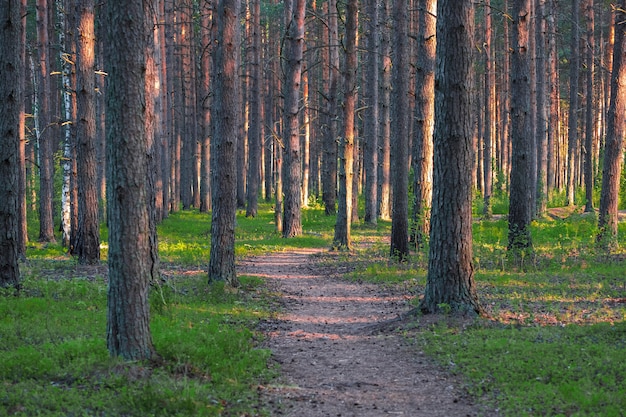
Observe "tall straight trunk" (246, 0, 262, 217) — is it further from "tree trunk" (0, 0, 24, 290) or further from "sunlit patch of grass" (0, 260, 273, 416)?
"sunlit patch of grass" (0, 260, 273, 416)

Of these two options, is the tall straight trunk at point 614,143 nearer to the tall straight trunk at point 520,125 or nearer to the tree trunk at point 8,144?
the tall straight trunk at point 520,125

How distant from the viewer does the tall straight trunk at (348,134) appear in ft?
60.9

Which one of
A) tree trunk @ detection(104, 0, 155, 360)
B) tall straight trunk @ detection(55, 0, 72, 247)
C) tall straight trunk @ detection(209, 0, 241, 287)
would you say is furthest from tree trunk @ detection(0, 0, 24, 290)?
tall straight trunk @ detection(55, 0, 72, 247)

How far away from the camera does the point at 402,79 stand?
1669 cm

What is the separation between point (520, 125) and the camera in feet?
49.2

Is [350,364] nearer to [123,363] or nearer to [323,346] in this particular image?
[323,346]

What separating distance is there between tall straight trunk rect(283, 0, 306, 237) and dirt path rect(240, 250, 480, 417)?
9.56 m

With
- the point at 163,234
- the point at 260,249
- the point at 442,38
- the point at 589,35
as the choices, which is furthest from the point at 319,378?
the point at 589,35

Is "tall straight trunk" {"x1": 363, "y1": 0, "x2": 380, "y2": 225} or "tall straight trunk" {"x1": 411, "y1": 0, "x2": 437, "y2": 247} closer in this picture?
"tall straight trunk" {"x1": 411, "y1": 0, "x2": 437, "y2": 247}

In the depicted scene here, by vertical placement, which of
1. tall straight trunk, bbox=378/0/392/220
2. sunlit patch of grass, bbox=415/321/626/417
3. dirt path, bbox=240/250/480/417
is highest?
tall straight trunk, bbox=378/0/392/220

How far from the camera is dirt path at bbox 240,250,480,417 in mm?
Result: 6551

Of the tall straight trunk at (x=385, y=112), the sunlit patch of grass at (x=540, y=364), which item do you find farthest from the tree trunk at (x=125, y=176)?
the tall straight trunk at (x=385, y=112)

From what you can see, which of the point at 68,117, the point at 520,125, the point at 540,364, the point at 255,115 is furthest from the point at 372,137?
the point at 540,364

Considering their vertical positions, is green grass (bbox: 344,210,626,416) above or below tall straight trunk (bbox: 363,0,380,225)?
below
